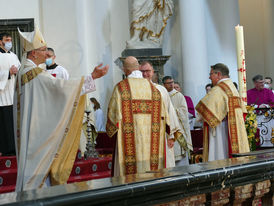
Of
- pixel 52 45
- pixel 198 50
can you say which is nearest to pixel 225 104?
pixel 198 50

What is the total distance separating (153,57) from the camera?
37.8 feet

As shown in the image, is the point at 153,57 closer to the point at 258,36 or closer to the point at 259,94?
the point at 259,94

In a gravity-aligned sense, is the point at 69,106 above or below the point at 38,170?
above

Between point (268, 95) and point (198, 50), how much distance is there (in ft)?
6.09

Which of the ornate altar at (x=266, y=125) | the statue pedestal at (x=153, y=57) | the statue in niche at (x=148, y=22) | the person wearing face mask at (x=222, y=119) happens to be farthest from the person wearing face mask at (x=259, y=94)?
the person wearing face mask at (x=222, y=119)

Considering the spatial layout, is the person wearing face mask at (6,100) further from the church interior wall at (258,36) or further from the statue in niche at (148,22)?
the church interior wall at (258,36)

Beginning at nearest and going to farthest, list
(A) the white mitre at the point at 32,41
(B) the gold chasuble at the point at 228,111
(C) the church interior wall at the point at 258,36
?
(A) the white mitre at the point at 32,41, (B) the gold chasuble at the point at 228,111, (C) the church interior wall at the point at 258,36

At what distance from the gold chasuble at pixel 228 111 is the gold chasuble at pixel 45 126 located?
3.04 m

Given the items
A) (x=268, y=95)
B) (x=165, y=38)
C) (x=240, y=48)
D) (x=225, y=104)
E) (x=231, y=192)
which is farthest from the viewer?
(x=165, y=38)

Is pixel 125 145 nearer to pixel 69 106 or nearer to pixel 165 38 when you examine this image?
pixel 69 106

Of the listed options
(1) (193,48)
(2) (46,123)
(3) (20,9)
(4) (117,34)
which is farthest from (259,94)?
(2) (46,123)

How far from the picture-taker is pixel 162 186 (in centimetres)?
245

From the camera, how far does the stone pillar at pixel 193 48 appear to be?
464 inches

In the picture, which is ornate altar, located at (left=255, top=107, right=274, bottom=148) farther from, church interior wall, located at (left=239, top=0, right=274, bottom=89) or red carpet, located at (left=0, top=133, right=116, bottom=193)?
church interior wall, located at (left=239, top=0, right=274, bottom=89)
